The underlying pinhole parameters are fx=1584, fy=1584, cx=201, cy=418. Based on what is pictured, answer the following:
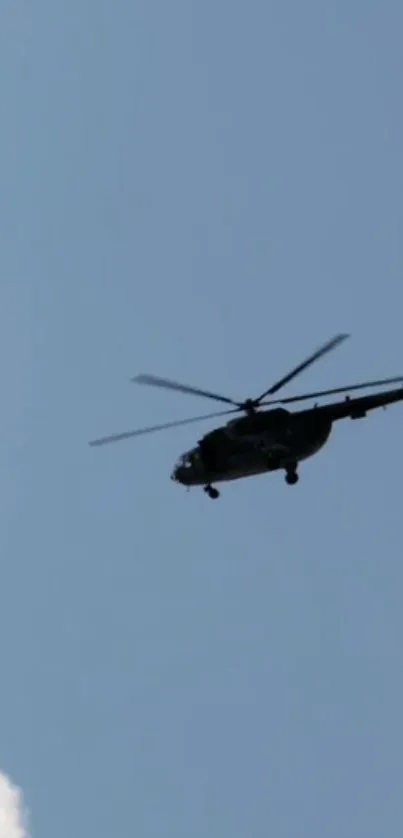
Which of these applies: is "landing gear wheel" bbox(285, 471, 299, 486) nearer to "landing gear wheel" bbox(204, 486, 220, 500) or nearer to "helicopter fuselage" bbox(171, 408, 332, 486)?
"helicopter fuselage" bbox(171, 408, 332, 486)

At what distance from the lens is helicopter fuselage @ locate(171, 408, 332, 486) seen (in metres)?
71.9

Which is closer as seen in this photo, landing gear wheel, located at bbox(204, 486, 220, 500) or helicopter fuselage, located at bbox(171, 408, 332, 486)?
helicopter fuselage, located at bbox(171, 408, 332, 486)

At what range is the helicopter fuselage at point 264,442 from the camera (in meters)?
71.9

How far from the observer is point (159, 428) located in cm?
7038

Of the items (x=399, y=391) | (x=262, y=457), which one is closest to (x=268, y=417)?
(x=262, y=457)

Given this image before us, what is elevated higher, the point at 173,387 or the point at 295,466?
the point at 173,387

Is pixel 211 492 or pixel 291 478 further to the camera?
pixel 211 492

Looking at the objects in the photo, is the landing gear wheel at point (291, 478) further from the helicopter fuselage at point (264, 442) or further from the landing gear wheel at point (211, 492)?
the landing gear wheel at point (211, 492)

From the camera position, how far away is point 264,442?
71938mm

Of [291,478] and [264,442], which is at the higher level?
[264,442]

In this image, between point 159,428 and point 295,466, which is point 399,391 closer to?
point 295,466

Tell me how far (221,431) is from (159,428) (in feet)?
15.7

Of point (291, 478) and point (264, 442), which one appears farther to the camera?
point (291, 478)

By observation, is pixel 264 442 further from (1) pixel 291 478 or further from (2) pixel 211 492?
(2) pixel 211 492
